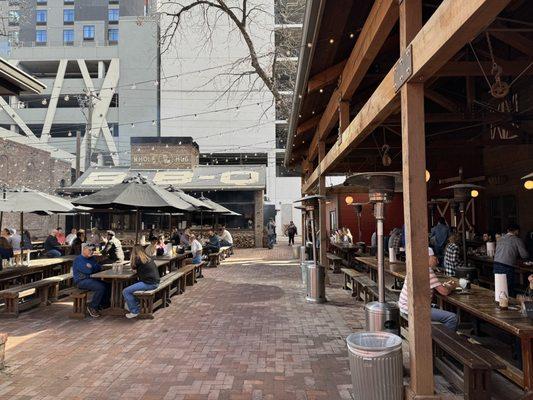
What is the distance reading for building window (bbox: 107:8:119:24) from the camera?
58.2m

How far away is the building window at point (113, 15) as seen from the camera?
58250 millimetres

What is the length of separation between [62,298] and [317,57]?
7370mm

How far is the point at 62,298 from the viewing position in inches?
371

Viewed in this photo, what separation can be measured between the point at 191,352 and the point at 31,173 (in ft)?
73.4

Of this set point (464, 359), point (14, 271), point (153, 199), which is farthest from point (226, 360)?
point (14, 271)

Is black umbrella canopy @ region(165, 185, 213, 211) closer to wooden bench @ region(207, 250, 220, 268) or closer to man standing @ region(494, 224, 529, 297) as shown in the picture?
wooden bench @ region(207, 250, 220, 268)

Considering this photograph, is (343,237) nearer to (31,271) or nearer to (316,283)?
(316,283)

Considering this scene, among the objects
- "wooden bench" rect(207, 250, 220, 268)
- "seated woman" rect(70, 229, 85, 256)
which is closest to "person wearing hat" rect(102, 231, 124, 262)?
"seated woman" rect(70, 229, 85, 256)

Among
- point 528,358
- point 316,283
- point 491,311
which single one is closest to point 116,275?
point 316,283

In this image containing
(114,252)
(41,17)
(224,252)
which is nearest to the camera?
(114,252)

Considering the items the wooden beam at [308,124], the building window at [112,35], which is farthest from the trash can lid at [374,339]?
the building window at [112,35]

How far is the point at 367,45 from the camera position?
18.1ft

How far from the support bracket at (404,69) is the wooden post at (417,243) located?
111 mm

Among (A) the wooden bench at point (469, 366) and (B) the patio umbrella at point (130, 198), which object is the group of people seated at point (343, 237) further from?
(A) the wooden bench at point (469, 366)
